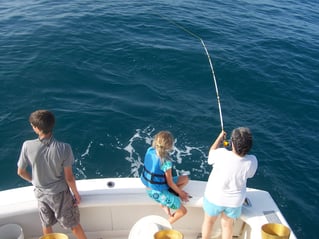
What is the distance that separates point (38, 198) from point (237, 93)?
6934mm

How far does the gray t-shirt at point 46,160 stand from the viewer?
335 centimetres

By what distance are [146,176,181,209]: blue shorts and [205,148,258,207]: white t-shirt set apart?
38cm

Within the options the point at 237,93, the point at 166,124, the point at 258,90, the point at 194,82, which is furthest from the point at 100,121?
the point at 258,90

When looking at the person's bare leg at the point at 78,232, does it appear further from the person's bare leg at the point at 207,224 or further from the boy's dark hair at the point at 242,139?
the boy's dark hair at the point at 242,139

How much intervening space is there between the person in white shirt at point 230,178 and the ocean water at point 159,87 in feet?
10.7

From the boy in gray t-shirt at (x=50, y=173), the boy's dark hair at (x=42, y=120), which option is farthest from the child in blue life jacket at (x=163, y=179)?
the boy's dark hair at (x=42, y=120)

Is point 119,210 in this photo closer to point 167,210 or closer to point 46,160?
point 167,210

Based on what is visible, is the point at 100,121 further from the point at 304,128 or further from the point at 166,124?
the point at 304,128

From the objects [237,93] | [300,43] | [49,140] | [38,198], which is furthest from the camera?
[300,43]

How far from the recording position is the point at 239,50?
1189 centimetres

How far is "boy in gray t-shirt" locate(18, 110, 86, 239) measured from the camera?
131 inches

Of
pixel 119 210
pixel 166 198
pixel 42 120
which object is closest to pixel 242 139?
pixel 166 198

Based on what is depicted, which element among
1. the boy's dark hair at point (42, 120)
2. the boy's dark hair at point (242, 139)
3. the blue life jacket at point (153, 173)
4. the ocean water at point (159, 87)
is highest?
the boy's dark hair at point (42, 120)

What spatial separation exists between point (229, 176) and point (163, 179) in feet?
2.35
